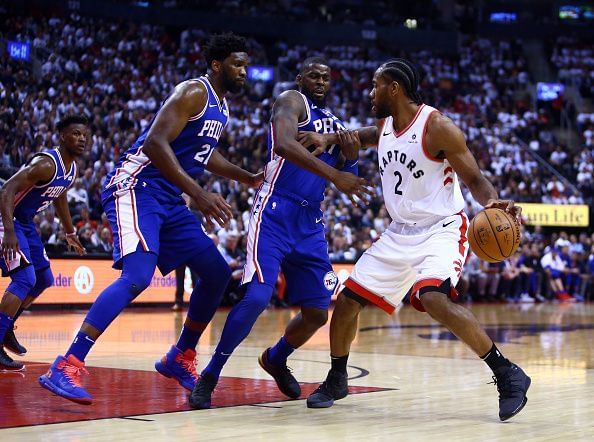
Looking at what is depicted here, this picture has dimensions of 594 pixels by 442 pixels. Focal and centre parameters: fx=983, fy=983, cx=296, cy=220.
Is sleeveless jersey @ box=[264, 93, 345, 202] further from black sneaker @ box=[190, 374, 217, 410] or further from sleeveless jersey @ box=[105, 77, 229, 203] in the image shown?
black sneaker @ box=[190, 374, 217, 410]

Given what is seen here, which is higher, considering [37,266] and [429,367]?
[37,266]

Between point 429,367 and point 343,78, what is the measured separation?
21.2 meters

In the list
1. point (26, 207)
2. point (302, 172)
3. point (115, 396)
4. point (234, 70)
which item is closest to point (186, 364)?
point (115, 396)

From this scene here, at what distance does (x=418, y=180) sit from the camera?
552 centimetres

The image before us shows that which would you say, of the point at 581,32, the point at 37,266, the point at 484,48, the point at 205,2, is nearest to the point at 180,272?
the point at 37,266

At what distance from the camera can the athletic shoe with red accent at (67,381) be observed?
5145 millimetres

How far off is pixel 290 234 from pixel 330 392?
37.1 inches

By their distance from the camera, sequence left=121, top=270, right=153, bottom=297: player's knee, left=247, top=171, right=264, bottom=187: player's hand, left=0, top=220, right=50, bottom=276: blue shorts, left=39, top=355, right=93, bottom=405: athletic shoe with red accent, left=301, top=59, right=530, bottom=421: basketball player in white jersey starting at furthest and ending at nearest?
left=0, top=220, right=50, bottom=276: blue shorts → left=247, top=171, right=264, bottom=187: player's hand → left=121, top=270, right=153, bottom=297: player's knee → left=301, top=59, right=530, bottom=421: basketball player in white jersey → left=39, top=355, right=93, bottom=405: athletic shoe with red accent

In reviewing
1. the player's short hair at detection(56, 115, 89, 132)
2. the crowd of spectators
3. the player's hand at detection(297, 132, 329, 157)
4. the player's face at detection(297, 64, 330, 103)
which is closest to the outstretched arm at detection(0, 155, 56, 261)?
the player's short hair at detection(56, 115, 89, 132)

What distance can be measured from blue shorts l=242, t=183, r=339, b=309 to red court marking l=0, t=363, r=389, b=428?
0.67 metres

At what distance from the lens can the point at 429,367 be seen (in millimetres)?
7703

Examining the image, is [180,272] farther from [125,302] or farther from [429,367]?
[125,302]

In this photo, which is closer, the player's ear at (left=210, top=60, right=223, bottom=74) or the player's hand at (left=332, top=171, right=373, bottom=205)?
the player's hand at (left=332, top=171, right=373, bottom=205)

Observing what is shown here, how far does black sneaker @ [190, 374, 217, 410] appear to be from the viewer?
5.36 meters
